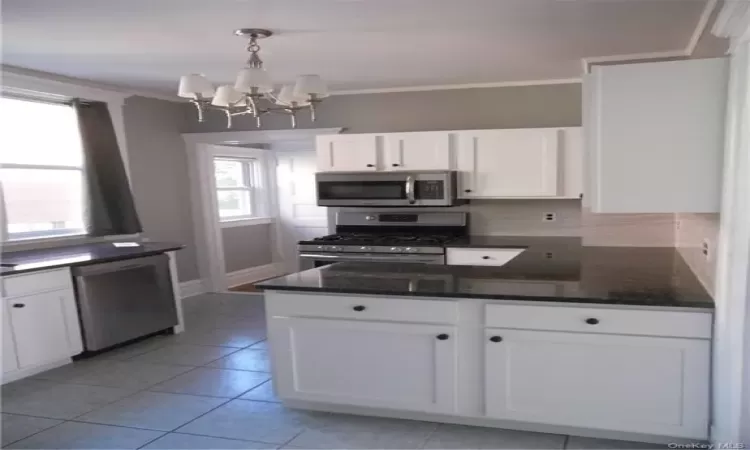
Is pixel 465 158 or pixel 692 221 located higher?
pixel 465 158

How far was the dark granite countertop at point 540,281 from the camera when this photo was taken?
2350 millimetres

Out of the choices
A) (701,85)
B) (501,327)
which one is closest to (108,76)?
(501,327)

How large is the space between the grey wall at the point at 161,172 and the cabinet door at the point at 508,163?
308 centimetres

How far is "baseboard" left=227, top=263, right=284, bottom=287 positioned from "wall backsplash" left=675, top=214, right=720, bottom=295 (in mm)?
4999

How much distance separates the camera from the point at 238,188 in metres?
7.20

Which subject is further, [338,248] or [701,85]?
[338,248]

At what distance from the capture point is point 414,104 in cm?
539

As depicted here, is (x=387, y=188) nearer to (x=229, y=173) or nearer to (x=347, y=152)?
(x=347, y=152)

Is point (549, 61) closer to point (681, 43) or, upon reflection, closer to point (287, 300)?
point (681, 43)

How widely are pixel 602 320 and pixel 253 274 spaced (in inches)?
220

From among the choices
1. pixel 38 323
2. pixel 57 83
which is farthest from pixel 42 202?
pixel 38 323

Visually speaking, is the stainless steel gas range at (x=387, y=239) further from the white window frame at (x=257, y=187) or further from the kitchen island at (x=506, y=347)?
the white window frame at (x=257, y=187)

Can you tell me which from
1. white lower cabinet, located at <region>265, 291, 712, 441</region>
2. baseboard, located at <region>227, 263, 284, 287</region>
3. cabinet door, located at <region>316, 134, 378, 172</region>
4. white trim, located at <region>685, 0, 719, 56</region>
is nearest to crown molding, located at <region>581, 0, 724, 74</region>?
white trim, located at <region>685, 0, 719, 56</region>

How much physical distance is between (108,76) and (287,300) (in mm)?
2980
